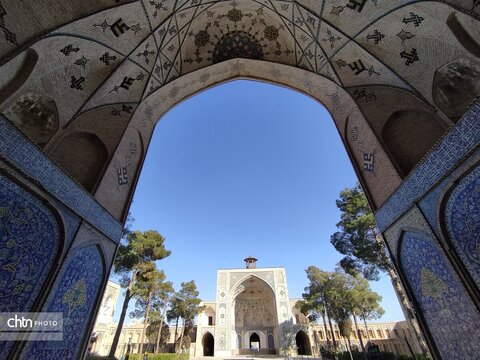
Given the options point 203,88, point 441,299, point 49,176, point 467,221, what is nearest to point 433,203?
point 467,221

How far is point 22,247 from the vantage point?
2.92 m

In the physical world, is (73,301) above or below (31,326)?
above

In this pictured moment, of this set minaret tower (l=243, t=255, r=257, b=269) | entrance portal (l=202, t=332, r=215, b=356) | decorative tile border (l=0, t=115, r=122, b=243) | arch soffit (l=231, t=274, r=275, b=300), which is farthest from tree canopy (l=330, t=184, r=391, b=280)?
entrance portal (l=202, t=332, r=215, b=356)

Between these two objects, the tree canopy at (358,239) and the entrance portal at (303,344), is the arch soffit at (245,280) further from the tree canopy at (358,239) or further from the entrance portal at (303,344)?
the tree canopy at (358,239)

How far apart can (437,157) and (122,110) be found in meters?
5.87

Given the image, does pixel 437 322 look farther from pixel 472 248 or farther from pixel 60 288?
pixel 60 288

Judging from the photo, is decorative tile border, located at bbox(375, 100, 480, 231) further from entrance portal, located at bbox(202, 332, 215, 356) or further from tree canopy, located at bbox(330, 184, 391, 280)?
entrance portal, located at bbox(202, 332, 215, 356)

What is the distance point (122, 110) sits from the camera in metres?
5.63

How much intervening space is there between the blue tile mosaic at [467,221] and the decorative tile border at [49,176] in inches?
→ 196

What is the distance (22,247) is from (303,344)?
28.1m

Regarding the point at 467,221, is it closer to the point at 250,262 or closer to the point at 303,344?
the point at 250,262

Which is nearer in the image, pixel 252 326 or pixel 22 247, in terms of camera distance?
pixel 22 247

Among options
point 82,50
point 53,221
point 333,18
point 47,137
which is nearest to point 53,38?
point 82,50

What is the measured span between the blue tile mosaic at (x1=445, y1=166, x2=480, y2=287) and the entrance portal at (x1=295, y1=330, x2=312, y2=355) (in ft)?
80.6
